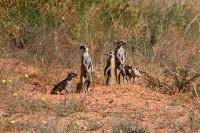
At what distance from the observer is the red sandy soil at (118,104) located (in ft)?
23.3

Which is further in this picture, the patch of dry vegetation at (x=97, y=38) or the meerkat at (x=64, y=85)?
the patch of dry vegetation at (x=97, y=38)

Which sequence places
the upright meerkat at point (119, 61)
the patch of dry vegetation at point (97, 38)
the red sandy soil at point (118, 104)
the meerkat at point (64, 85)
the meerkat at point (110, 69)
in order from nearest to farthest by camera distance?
1. the red sandy soil at point (118, 104)
2. the meerkat at point (64, 85)
3. the patch of dry vegetation at point (97, 38)
4. the meerkat at point (110, 69)
5. the upright meerkat at point (119, 61)

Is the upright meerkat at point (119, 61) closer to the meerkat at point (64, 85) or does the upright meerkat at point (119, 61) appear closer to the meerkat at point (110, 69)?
the meerkat at point (110, 69)

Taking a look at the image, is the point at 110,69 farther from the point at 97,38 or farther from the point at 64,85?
the point at 97,38

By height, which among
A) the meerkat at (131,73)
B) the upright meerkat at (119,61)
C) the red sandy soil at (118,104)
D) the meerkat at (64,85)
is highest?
the upright meerkat at (119,61)

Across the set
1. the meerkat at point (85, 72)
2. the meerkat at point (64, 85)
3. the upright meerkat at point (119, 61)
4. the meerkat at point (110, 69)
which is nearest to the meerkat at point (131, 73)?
the upright meerkat at point (119, 61)

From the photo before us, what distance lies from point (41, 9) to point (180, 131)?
597 centimetres

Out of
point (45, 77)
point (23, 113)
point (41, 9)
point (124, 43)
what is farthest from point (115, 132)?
point (41, 9)

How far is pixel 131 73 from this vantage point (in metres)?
10.1

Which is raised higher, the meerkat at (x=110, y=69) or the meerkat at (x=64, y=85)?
the meerkat at (x=110, y=69)

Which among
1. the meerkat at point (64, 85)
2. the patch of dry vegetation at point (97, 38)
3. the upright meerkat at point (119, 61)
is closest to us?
the meerkat at point (64, 85)

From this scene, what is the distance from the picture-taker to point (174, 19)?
12859 mm

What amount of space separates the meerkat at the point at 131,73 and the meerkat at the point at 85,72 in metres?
0.75

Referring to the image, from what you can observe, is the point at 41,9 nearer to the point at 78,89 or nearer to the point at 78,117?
the point at 78,89
